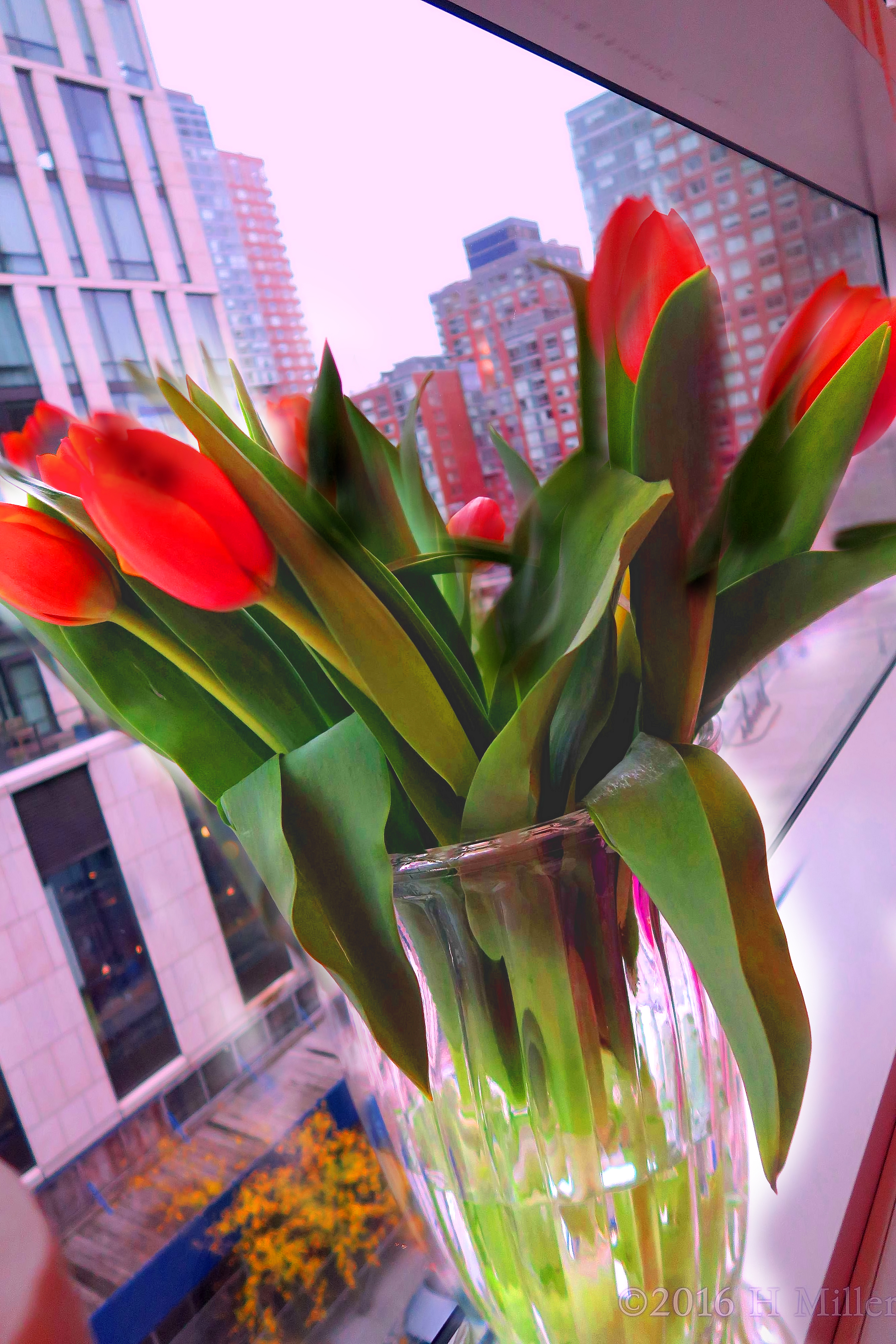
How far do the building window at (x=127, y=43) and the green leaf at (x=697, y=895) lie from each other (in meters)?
0.43

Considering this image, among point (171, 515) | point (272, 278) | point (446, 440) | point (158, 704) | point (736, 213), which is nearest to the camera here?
point (171, 515)

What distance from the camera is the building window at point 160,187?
48cm

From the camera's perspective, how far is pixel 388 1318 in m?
0.52

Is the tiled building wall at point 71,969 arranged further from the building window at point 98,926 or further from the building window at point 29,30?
the building window at point 29,30

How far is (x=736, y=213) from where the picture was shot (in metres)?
1.07

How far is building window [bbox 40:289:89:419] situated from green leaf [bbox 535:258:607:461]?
22 cm

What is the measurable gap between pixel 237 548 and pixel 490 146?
0.56 meters

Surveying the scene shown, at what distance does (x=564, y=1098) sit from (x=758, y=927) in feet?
0.30

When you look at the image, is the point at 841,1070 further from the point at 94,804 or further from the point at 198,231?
the point at 198,231

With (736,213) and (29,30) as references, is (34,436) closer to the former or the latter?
(29,30)

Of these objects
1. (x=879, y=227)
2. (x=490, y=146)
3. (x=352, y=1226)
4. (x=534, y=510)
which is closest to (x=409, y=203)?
(x=490, y=146)

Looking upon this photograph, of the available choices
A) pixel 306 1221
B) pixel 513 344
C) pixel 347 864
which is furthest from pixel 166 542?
pixel 513 344

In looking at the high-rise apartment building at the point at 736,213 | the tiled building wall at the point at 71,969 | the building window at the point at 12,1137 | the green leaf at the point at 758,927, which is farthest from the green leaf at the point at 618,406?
the high-rise apartment building at the point at 736,213

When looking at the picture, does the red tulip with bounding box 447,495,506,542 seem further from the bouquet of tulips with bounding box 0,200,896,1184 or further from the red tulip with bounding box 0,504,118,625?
the red tulip with bounding box 0,504,118,625
